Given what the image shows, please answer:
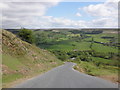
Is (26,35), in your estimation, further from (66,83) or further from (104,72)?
(66,83)

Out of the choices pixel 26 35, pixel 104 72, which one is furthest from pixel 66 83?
pixel 26 35

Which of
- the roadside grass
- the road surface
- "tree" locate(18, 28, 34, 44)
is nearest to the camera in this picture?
the road surface

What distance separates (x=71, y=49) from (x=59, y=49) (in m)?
12.9

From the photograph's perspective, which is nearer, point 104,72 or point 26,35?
point 104,72

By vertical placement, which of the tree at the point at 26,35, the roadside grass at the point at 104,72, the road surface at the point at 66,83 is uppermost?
the tree at the point at 26,35

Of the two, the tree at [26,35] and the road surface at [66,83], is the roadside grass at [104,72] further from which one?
the tree at [26,35]

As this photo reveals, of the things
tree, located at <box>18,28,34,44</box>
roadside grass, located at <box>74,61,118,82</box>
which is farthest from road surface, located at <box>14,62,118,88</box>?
tree, located at <box>18,28,34,44</box>

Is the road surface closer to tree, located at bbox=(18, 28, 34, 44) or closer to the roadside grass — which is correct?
the roadside grass

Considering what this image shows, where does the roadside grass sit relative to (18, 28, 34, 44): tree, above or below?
below

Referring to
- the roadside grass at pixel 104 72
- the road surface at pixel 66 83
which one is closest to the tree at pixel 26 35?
the roadside grass at pixel 104 72

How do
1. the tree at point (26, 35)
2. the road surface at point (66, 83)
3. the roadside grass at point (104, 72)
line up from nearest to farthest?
the road surface at point (66, 83) < the roadside grass at point (104, 72) < the tree at point (26, 35)

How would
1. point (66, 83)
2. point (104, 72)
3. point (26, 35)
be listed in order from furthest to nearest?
point (26, 35) → point (104, 72) → point (66, 83)

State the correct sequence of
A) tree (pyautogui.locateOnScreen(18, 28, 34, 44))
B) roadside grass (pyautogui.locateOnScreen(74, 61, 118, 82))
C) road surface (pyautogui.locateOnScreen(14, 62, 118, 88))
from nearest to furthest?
road surface (pyautogui.locateOnScreen(14, 62, 118, 88)) < roadside grass (pyautogui.locateOnScreen(74, 61, 118, 82)) < tree (pyautogui.locateOnScreen(18, 28, 34, 44))

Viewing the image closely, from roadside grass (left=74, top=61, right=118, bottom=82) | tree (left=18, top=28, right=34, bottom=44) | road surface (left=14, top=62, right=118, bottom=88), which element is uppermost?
tree (left=18, top=28, right=34, bottom=44)
